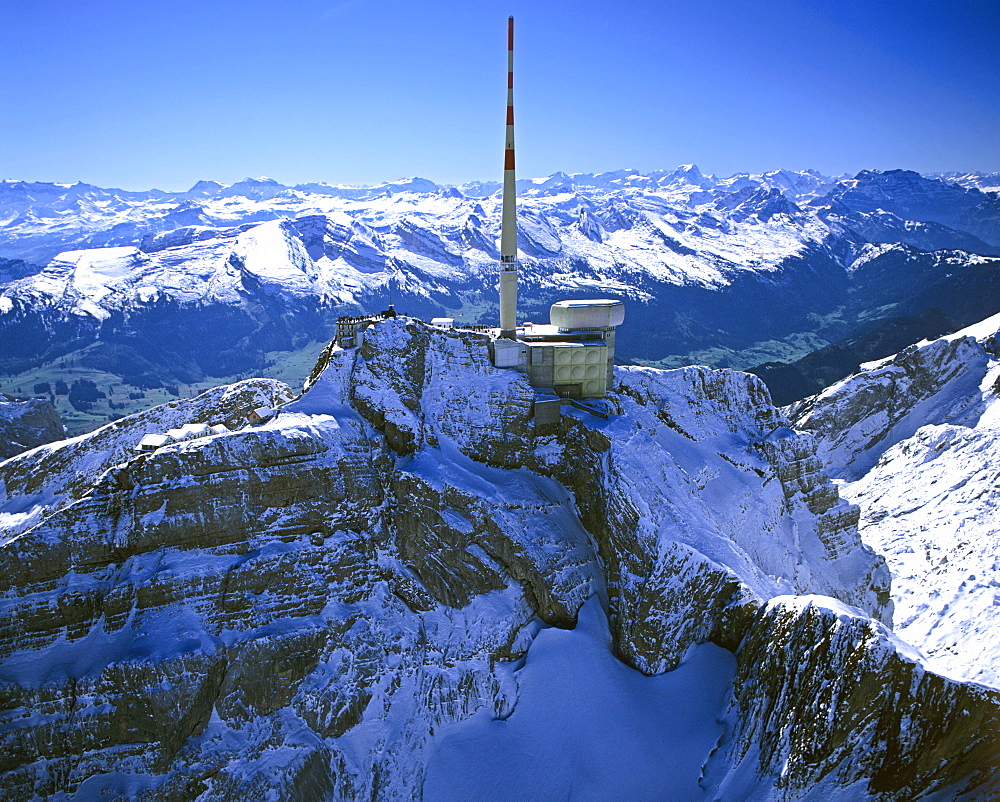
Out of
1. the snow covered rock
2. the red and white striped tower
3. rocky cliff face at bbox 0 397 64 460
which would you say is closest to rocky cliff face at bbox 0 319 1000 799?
the snow covered rock

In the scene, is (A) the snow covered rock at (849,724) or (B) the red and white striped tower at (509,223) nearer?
(A) the snow covered rock at (849,724)

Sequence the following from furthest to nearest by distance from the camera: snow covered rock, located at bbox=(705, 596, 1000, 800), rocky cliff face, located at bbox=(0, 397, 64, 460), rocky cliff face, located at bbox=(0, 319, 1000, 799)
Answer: rocky cliff face, located at bbox=(0, 397, 64, 460)
rocky cliff face, located at bbox=(0, 319, 1000, 799)
snow covered rock, located at bbox=(705, 596, 1000, 800)

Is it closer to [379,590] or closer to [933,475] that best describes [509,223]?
[379,590]

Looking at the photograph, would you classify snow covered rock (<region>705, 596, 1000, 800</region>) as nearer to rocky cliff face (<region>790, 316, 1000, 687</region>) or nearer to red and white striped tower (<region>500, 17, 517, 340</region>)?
rocky cliff face (<region>790, 316, 1000, 687</region>)

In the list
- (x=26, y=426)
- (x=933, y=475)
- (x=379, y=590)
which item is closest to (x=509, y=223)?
(x=379, y=590)

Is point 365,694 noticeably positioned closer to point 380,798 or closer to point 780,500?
point 380,798

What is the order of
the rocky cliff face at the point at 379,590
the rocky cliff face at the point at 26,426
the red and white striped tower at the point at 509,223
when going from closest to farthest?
the rocky cliff face at the point at 379,590 → the red and white striped tower at the point at 509,223 → the rocky cliff face at the point at 26,426

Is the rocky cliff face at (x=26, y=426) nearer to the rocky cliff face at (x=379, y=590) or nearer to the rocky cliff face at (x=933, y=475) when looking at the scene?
the rocky cliff face at (x=379, y=590)

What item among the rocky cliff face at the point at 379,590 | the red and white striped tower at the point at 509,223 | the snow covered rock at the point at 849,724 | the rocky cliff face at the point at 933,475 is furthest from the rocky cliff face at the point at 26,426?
the rocky cliff face at the point at 933,475
